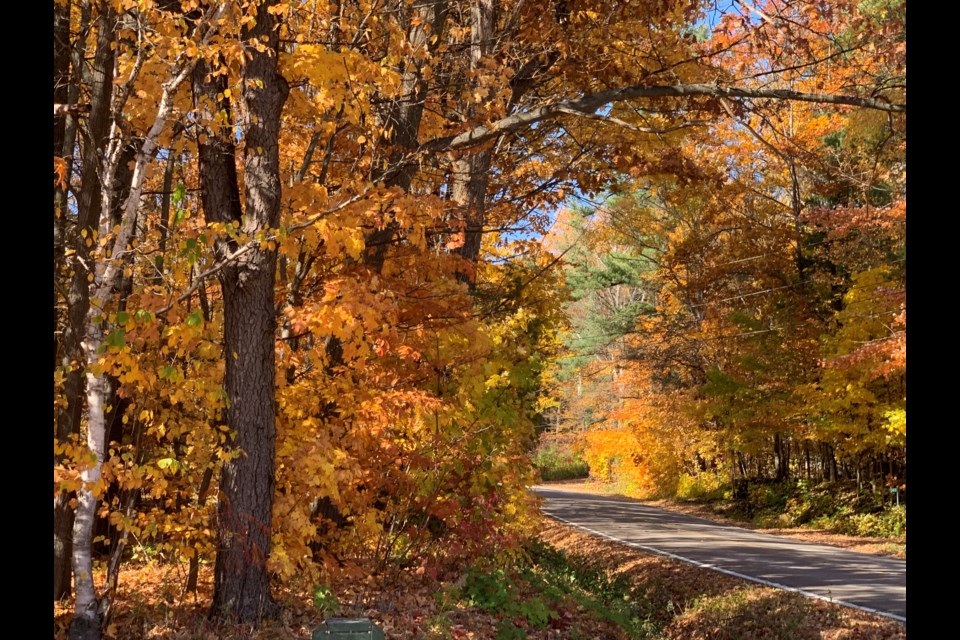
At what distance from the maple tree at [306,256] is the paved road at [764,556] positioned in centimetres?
469

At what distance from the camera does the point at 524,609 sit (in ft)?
28.0

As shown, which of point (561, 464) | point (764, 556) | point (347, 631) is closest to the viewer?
point (347, 631)

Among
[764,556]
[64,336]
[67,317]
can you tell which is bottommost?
[764,556]

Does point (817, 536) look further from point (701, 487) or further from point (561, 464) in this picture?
point (561, 464)

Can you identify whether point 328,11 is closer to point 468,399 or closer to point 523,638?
point 468,399

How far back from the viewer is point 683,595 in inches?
495

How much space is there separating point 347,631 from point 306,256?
13.4ft

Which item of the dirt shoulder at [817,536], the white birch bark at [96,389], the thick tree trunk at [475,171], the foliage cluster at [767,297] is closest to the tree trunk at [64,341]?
the white birch bark at [96,389]

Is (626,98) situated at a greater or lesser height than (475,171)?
lesser

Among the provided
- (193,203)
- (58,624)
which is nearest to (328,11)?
(193,203)

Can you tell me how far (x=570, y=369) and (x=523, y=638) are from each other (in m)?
38.2

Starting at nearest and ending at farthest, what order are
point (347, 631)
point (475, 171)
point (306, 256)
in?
point (347, 631) < point (306, 256) < point (475, 171)

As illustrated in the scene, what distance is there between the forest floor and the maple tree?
362mm

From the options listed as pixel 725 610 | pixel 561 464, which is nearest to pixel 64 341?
pixel 725 610
